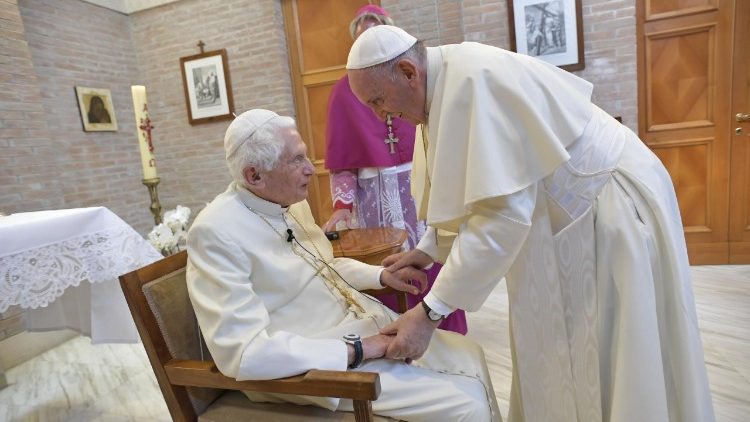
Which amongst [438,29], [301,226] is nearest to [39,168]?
[301,226]

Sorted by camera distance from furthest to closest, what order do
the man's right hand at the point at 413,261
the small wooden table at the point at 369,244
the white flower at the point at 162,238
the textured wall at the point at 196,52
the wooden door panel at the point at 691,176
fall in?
1. the textured wall at the point at 196,52
2. the wooden door panel at the point at 691,176
3. the white flower at the point at 162,238
4. the small wooden table at the point at 369,244
5. the man's right hand at the point at 413,261

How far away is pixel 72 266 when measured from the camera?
→ 1994 mm

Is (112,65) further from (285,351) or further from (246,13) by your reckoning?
(285,351)

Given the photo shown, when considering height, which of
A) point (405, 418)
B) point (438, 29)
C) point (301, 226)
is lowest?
point (405, 418)

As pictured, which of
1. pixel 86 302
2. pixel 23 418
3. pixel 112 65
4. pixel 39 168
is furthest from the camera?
pixel 112 65

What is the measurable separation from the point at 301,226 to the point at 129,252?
1.03 metres

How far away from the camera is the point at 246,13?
5.08 m

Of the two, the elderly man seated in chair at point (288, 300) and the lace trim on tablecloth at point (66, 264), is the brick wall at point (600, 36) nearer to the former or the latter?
the elderly man seated in chair at point (288, 300)

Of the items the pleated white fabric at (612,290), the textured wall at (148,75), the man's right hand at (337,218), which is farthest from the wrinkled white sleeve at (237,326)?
the textured wall at (148,75)

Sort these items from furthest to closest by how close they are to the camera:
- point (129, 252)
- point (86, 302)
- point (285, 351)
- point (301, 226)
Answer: point (86, 302)
point (129, 252)
point (301, 226)
point (285, 351)

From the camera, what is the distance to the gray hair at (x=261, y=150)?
57.3 inches

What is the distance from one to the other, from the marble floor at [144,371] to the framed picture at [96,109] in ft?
8.74

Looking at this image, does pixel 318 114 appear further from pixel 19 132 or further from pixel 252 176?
pixel 252 176

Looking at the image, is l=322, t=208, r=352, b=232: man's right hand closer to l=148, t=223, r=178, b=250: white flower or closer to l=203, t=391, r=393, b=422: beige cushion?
l=148, t=223, r=178, b=250: white flower
